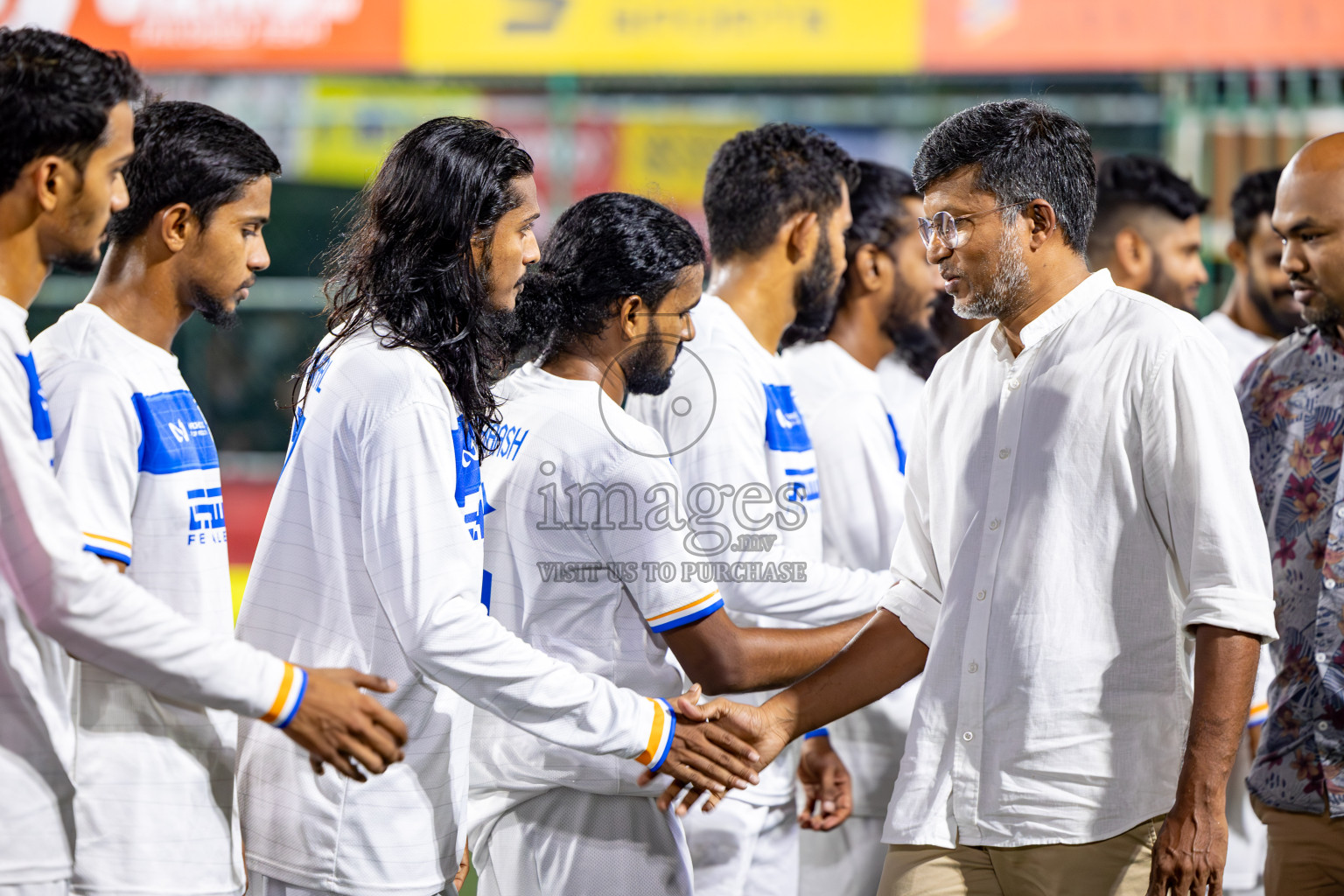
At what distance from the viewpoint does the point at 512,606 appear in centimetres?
245

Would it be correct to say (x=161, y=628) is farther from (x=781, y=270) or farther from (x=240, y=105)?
(x=240, y=105)

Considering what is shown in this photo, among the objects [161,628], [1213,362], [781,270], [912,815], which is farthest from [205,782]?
[781,270]

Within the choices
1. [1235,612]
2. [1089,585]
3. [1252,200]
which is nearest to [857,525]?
[1089,585]

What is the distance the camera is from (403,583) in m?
2.04

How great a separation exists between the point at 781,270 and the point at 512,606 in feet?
4.80

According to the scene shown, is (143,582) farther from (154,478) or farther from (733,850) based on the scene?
(733,850)

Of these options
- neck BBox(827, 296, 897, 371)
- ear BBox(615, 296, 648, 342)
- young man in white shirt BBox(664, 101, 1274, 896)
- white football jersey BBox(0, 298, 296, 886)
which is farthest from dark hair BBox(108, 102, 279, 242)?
neck BBox(827, 296, 897, 371)

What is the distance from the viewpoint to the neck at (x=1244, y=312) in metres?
4.71

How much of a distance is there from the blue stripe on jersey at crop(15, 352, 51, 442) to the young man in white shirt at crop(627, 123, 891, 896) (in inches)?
56.7

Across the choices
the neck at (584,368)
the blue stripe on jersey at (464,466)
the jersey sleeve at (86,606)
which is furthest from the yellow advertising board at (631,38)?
the jersey sleeve at (86,606)

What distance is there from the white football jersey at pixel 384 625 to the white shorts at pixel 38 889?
0.29 metres

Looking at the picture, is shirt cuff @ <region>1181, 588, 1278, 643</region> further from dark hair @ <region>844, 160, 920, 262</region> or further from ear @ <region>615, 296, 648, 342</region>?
dark hair @ <region>844, 160, 920, 262</region>

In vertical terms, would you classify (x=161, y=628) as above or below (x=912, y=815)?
above

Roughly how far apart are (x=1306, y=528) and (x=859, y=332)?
1622 millimetres
